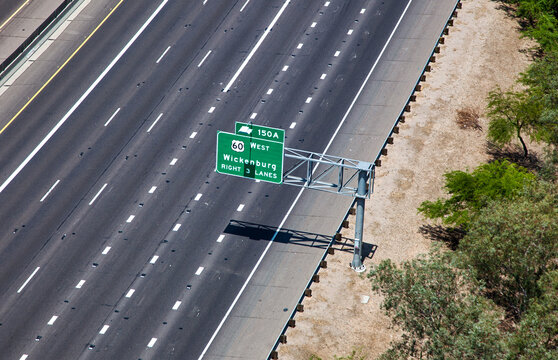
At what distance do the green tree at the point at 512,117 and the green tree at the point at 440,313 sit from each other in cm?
1959

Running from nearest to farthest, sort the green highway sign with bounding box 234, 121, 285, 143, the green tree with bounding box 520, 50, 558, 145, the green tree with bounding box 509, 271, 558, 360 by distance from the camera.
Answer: the green tree with bounding box 509, 271, 558, 360 < the green highway sign with bounding box 234, 121, 285, 143 < the green tree with bounding box 520, 50, 558, 145

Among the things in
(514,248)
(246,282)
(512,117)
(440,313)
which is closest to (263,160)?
(246,282)

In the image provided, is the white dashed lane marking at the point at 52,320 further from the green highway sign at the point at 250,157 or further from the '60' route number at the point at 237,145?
the '60' route number at the point at 237,145

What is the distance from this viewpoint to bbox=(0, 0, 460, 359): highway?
5209 cm

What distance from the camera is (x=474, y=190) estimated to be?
56.5 meters

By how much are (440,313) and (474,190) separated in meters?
15.1

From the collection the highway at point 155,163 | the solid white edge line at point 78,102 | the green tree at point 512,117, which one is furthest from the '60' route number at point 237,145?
the green tree at point 512,117

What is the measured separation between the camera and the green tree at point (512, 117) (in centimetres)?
6291

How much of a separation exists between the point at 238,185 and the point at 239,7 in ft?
59.2

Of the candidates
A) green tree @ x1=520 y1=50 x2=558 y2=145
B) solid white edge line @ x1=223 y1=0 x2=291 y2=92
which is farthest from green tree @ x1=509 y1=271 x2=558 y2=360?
solid white edge line @ x1=223 y1=0 x2=291 y2=92

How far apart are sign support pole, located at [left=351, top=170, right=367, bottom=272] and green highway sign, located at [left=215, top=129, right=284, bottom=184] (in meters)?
4.44

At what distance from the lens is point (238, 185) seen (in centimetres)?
5988

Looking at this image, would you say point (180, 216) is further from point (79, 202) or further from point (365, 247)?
point (365, 247)

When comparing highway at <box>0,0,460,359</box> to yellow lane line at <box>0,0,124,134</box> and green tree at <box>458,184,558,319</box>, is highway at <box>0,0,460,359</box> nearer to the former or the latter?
yellow lane line at <box>0,0,124,134</box>
